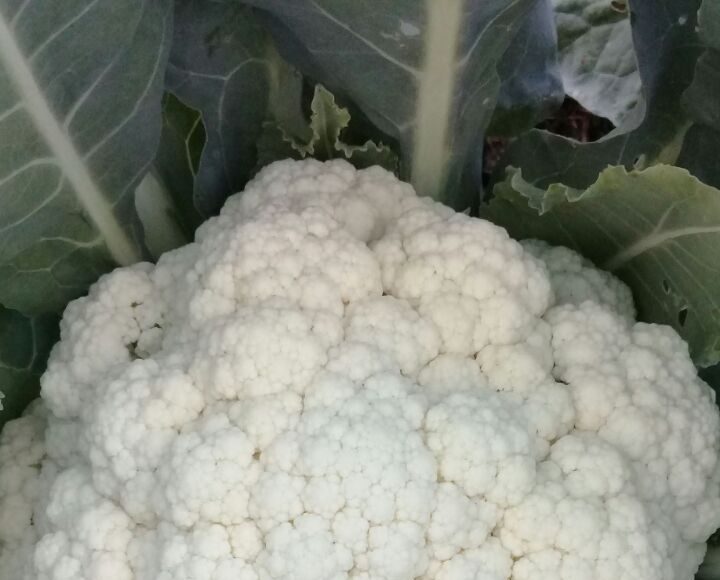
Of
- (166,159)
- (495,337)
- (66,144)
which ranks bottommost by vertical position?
(495,337)

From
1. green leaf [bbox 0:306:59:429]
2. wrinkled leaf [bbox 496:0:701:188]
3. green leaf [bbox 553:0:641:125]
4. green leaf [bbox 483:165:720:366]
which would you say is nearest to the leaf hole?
green leaf [bbox 483:165:720:366]

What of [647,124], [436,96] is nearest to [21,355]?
[436,96]

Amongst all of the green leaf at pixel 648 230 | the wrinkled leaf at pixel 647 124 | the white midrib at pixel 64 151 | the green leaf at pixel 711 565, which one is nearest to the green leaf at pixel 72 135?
the white midrib at pixel 64 151

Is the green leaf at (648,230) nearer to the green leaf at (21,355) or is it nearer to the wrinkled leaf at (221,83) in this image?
the wrinkled leaf at (221,83)

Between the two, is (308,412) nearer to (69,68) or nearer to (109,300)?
(109,300)

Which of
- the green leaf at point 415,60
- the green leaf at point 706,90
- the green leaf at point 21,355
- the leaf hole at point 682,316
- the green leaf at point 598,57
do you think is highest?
the green leaf at point 415,60

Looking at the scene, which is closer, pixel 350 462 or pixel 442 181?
pixel 350 462

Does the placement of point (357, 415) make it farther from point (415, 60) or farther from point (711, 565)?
point (711, 565)

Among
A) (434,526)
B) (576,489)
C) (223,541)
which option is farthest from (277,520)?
(576,489)
